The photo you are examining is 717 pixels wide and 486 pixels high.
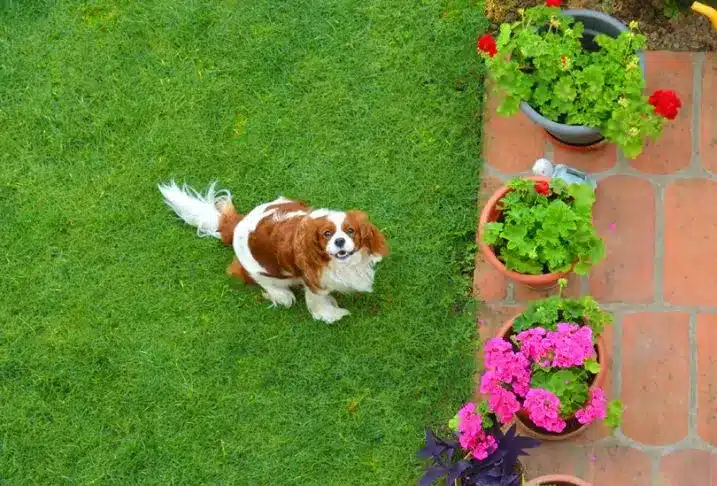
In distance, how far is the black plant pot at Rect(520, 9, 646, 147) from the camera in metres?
4.03

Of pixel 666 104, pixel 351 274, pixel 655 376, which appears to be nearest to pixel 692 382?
pixel 655 376

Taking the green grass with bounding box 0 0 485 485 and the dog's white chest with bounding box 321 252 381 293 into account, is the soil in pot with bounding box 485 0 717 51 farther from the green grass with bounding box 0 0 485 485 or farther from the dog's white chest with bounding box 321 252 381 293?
the dog's white chest with bounding box 321 252 381 293

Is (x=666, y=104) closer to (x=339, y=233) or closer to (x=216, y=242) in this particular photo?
(x=339, y=233)

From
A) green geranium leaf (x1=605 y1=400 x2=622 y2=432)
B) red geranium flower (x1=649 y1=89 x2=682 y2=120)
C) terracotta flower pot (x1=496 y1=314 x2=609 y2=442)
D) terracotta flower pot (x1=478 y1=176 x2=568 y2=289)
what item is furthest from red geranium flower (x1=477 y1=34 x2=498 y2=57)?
green geranium leaf (x1=605 y1=400 x2=622 y2=432)

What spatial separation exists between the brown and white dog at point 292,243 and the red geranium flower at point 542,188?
0.74 meters

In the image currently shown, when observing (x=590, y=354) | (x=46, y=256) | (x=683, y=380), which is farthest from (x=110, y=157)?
(x=683, y=380)

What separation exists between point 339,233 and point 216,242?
3.93ft

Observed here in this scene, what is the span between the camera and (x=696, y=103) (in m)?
4.37

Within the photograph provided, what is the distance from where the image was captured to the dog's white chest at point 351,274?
392 cm

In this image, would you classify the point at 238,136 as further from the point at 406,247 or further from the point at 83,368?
the point at 83,368

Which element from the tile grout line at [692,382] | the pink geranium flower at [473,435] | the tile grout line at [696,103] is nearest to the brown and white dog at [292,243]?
the pink geranium flower at [473,435]

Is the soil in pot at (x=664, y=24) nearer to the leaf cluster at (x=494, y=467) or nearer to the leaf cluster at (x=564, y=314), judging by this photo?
the leaf cluster at (x=564, y=314)

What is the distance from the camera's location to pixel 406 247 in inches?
176

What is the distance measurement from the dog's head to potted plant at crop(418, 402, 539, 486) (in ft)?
2.78
